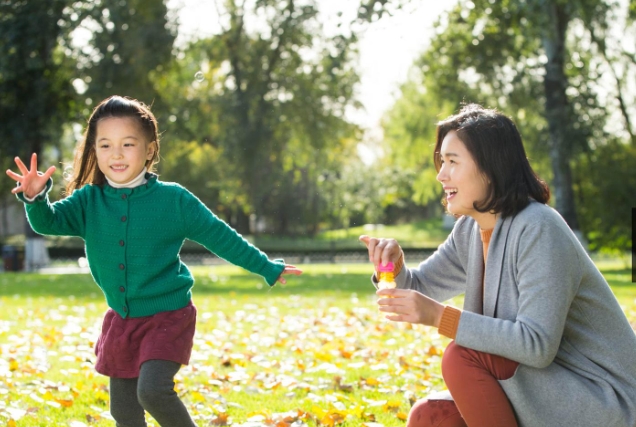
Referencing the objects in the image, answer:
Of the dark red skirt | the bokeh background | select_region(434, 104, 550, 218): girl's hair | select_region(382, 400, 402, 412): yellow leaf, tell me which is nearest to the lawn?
select_region(382, 400, 402, 412): yellow leaf

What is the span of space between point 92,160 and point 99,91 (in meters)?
18.2

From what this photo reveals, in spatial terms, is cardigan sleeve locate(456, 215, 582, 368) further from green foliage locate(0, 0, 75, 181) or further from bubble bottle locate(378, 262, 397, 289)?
green foliage locate(0, 0, 75, 181)

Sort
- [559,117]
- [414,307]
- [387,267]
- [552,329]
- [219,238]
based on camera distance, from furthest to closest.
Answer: [559,117] → [219,238] → [387,267] → [414,307] → [552,329]

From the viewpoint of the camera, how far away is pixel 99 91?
69.3 feet

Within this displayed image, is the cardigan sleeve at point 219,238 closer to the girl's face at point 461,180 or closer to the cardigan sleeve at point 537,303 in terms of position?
the girl's face at point 461,180

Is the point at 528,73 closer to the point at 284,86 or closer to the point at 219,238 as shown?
the point at 284,86

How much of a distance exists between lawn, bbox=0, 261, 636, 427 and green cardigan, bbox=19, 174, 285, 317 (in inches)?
39.5

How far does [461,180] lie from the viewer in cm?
305

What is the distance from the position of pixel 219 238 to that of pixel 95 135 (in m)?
0.75

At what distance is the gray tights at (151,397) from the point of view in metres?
3.37

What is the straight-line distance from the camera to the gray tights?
3.37 metres

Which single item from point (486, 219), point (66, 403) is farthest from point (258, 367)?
point (486, 219)

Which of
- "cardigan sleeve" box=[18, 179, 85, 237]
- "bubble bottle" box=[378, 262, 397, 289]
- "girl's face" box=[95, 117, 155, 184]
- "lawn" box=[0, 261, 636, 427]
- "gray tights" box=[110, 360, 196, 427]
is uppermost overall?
"girl's face" box=[95, 117, 155, 184]

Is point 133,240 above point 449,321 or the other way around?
above
